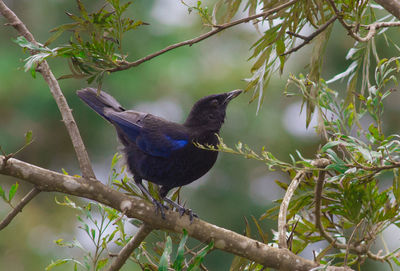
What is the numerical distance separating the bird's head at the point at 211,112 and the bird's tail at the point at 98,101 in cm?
50

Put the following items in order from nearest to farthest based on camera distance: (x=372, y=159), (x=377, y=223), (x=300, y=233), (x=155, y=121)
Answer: (x=372, y=159)
(x=377, y=223)
(x=300, y=233)
(x=155, y=121)

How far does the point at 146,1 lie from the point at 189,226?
6.35m

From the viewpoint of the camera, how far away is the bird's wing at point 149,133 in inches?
139

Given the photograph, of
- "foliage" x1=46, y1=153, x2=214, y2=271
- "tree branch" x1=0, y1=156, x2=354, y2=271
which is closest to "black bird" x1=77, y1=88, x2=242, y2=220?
"foliage" x1=46, y1=153, x2=214, y2=271

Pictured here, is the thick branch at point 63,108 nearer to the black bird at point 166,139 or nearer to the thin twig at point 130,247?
the thin twig at point 130,247

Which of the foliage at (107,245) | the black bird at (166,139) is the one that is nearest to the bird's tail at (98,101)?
the black bird at (166,139)

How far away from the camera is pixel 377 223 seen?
2.41m

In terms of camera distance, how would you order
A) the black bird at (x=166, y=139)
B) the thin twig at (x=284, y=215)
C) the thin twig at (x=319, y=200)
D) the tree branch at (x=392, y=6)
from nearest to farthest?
the tree branch at (x=392, y=6), the thin twig at (x=319, y=200), the thin twig at (x=284, y=215), the black bird at (x=166, y=139)

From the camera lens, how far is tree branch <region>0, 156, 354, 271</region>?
224cm

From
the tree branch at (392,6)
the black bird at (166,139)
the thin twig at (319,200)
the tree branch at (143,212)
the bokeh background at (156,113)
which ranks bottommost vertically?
the tree branch at (143,212)

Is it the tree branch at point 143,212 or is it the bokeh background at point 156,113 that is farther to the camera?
the bokeh background at point 156,113

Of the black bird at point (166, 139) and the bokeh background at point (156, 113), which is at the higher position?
the bokeh background at point (156, 113)

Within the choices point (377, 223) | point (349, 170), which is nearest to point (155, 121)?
point (377, 223)

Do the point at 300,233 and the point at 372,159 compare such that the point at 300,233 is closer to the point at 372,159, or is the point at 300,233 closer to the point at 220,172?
the point at 372,159
